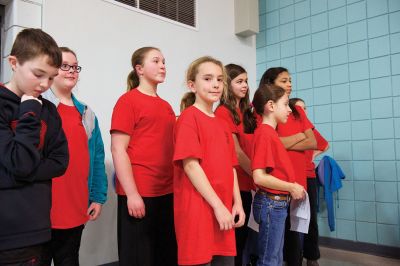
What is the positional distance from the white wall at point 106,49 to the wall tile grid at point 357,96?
Answer: 3.65ft

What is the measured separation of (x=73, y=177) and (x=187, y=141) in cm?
45

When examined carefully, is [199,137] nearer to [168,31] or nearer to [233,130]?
[233,130]

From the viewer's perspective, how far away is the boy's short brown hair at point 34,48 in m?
0.86

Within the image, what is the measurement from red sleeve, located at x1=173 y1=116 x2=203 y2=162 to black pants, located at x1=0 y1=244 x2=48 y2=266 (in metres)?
0.52

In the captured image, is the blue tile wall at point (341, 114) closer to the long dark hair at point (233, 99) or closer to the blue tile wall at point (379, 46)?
the blue tile wall at point (379, 46)

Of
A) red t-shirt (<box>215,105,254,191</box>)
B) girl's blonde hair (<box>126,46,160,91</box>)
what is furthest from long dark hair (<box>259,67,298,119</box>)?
girl's blonde hair (<box>126,46,160,91</box>)

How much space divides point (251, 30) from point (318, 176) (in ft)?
5.01

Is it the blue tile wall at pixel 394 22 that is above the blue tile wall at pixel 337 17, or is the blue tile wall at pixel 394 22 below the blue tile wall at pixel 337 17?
below

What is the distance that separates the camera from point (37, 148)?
0.86 meters

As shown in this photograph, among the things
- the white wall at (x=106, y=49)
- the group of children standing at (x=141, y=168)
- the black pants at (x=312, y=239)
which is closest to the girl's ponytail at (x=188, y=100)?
the group of children standing at (x=141, y=168)

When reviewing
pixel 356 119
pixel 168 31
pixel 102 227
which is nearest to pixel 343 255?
pixel 356 119

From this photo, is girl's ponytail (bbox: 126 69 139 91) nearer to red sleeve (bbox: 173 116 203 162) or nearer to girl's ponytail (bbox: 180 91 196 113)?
girl's ponytail (bbox: 180 91 196 113)

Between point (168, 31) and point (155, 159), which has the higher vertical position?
point (168, 31)

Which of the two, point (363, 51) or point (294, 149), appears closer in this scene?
point (294, 149)
